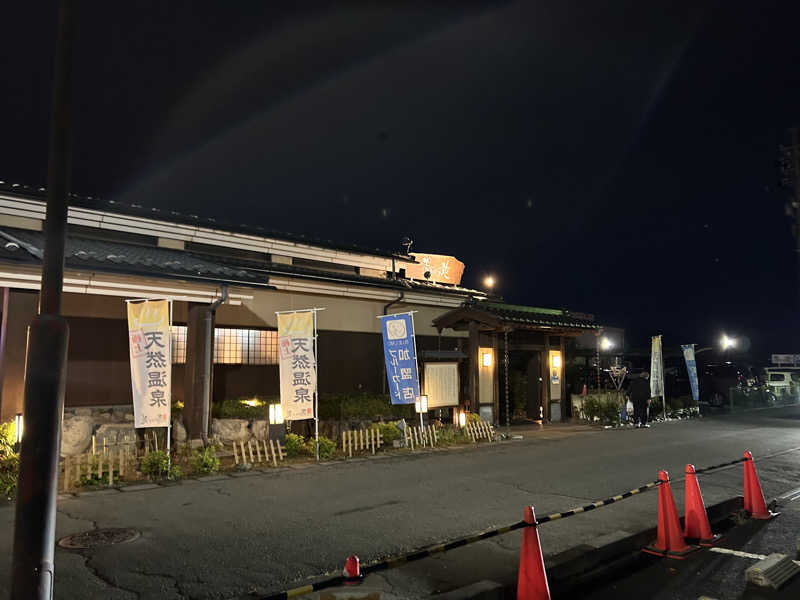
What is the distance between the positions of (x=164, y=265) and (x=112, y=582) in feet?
27.8

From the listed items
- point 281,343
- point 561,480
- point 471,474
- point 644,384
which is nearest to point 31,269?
point 281,343

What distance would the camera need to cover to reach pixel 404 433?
15719 mm

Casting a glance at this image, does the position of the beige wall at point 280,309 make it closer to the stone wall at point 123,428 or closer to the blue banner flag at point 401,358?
the stone wall at point 123,428

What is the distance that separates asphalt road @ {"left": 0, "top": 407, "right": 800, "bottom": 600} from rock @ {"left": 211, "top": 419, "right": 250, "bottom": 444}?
237 cm

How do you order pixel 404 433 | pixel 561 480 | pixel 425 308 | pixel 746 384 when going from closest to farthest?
1. pixel 561 480
2. pixel 404 433
3. pixel 425 308
4. pixel 746 384

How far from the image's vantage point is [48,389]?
13.1ft

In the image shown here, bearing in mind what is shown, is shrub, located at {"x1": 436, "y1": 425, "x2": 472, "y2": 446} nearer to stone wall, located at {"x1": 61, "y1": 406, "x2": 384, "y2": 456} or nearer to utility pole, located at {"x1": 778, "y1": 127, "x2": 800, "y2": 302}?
Result: stone wall, located at {"x1": 61, "y1": 406, "x2": 384, "y2": 456}

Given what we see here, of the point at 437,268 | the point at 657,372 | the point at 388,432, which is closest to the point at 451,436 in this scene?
the point at 388,432

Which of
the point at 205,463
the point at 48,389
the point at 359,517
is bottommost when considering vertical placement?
the point at 359,517

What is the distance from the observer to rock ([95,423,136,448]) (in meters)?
11.9

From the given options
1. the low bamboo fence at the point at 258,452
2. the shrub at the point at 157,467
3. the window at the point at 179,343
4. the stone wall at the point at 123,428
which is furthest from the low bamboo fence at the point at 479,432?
the shrub at the point at 157,467

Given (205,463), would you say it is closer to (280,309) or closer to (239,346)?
(239,346)

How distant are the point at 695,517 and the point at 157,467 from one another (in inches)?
367

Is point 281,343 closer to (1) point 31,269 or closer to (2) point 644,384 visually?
(1) point 31,269
